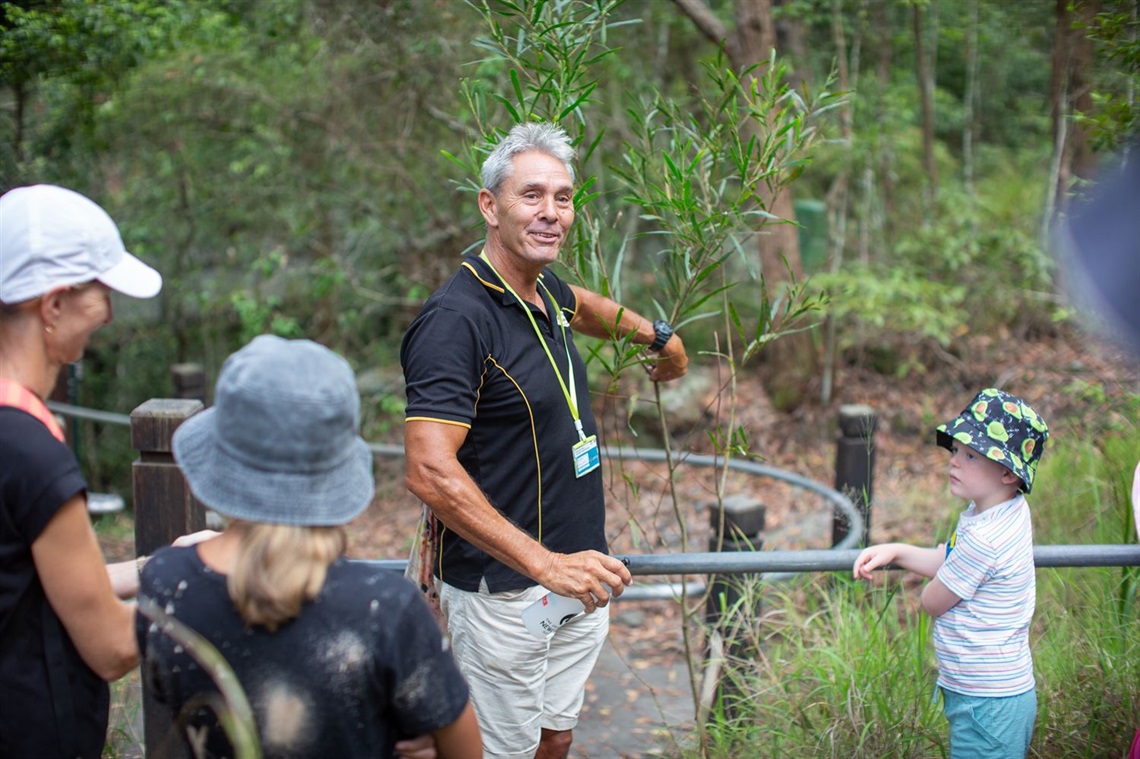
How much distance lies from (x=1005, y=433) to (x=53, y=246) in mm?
2077

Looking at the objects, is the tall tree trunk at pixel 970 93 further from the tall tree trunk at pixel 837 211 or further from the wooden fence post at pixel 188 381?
the wooden fence post at pixel 188 381

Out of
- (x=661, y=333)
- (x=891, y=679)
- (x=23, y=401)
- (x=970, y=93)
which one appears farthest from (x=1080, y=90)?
(x=970, y=93)

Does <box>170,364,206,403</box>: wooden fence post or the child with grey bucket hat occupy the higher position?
the child with grey bucket hat

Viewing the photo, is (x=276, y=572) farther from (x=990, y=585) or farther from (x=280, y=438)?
(x=990, y=585)

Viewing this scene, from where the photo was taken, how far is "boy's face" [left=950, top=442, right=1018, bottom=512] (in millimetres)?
2510

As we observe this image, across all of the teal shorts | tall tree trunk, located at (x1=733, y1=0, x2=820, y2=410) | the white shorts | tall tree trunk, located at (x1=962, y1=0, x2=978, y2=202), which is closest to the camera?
the teal shorts

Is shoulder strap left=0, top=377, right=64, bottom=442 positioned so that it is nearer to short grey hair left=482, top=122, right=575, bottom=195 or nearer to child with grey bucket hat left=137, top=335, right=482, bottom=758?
child with grey bucket hat left=137, top=335, right=482, bottom=758

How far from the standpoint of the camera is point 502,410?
2.59 m

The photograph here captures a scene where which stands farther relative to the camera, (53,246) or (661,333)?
(661,333)

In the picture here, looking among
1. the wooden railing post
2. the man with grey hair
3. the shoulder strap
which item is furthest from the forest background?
the shoulder strap

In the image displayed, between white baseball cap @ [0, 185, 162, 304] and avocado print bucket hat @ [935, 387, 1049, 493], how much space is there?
1861mm

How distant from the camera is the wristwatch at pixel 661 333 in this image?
3301mm

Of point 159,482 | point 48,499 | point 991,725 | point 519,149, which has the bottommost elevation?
point 991,725

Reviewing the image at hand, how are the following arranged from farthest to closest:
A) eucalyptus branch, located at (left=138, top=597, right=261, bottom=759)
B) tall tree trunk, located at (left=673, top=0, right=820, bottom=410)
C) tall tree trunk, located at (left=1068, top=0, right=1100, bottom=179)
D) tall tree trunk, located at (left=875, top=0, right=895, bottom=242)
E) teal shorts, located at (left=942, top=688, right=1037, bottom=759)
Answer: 1. tall tree trunk, located at (left=875, top=0, right=895, bottom=242)
2. tall tree trunk, located at (left=673, top=0, right=820, bottom=410)
3. tall tree trunk, located at (left=1068, top=0, right=1100, bottom=179)
4. teal shorts, located at (left=942, top=688, right=1037, bottom=759)
5. eucalyptus branch, located at (left=138, top=597, right=261, bottom=759)
